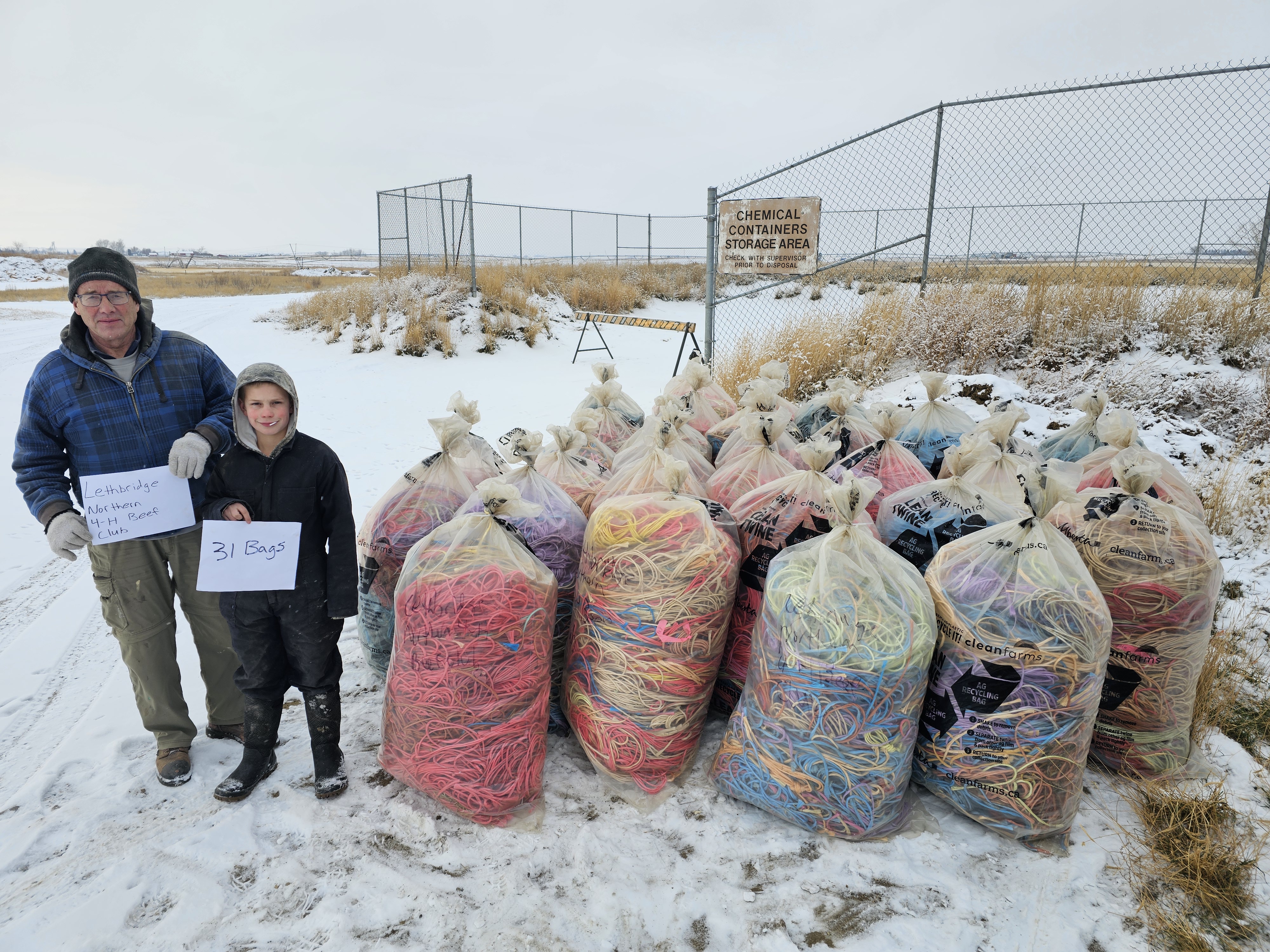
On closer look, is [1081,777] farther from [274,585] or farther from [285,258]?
[285,258]

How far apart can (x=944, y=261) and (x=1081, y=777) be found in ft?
24.3

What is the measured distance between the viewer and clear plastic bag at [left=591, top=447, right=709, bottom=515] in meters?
2.48

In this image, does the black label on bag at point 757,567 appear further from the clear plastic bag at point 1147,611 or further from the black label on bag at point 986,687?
the clear plastic bag at point 1147,611

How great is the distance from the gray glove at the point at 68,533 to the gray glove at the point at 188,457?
0.30 m

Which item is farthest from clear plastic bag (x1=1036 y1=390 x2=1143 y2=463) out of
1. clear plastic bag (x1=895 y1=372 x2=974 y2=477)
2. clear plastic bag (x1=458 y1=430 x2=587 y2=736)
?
clear plastic bag (x1=458 y1=430 x2=587 y2=736)

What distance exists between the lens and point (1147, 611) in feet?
6.72

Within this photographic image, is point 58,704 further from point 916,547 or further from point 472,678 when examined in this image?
point 916,547

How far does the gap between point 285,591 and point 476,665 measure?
651 mm

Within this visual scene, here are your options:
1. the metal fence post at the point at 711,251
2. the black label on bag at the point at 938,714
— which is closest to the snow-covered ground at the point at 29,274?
the metal fence post at the point at 711,251

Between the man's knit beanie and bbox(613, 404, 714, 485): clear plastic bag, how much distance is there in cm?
175

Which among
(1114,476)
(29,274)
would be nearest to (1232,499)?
(1114,476)

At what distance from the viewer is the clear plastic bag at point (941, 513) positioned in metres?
2.25

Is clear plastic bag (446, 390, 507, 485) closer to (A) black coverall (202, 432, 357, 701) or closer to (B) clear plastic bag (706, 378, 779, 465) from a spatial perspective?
(A) black coverall (202, 432, 357, 701)

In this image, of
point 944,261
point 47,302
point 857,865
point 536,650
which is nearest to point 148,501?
point 536,650
